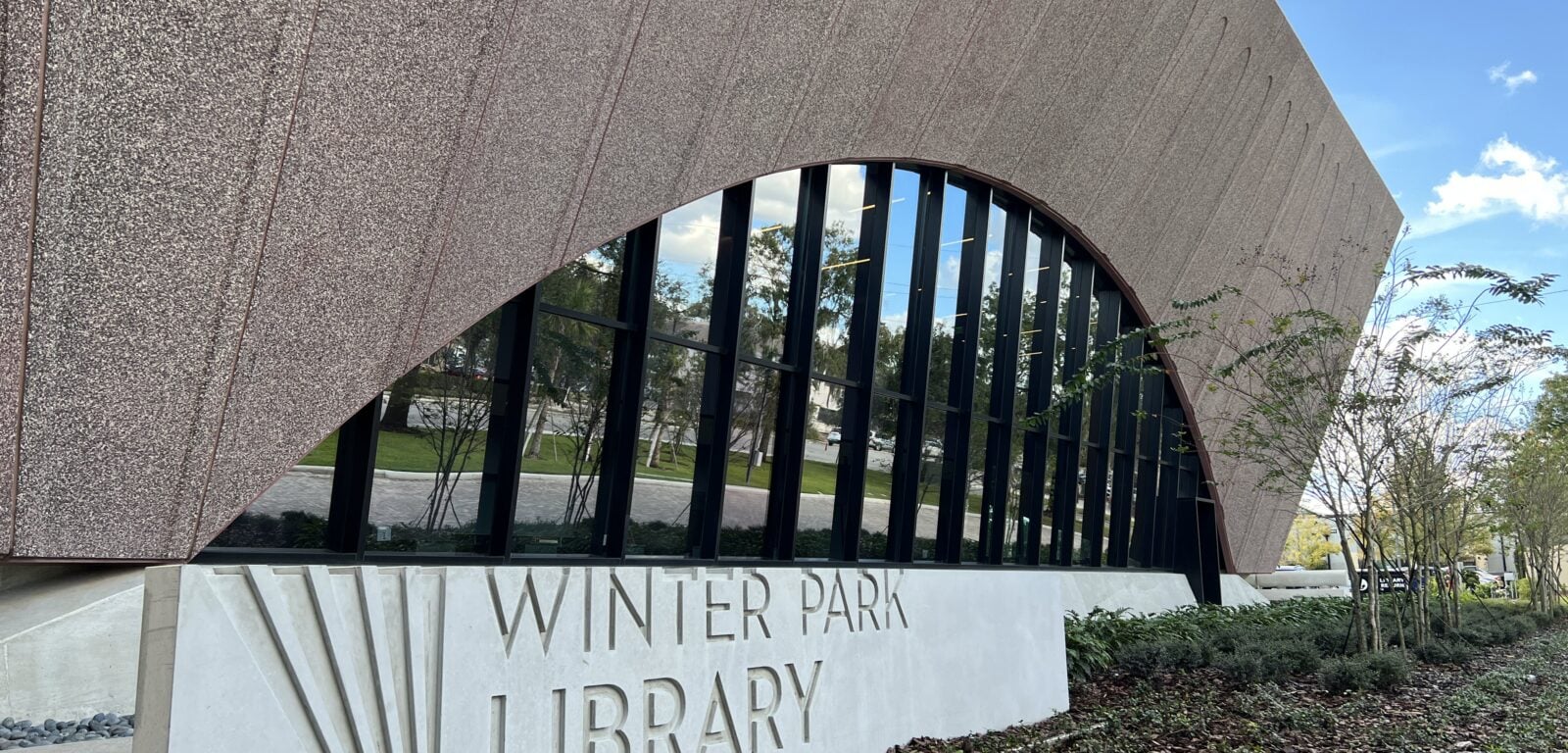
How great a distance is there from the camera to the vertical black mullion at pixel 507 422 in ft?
29.0

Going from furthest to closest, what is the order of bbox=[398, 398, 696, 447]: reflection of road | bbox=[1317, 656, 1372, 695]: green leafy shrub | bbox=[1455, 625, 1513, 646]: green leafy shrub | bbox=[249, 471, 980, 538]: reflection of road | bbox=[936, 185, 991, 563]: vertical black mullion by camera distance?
bbox=[1455, 625, 1513, 646]: green leafy shrub, bbox=[936, 185, 991, 563]: vertical black mullion, bbox=[1317, 656, 1372, 695]: green leafy shrub, bbox=[398, 398, 696, 447]: reflection of road, bbox=[249, 471, 980, 538]: reflection of road

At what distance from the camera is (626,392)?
984 cm

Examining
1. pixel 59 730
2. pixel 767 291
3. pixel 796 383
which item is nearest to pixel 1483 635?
pixel 796 383

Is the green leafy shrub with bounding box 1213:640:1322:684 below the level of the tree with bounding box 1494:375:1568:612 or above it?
below

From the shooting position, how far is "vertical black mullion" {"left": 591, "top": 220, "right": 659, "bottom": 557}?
9703mm

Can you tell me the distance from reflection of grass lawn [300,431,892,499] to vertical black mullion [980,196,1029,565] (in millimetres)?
3805

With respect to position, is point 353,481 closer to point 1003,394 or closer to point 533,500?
point 533,500

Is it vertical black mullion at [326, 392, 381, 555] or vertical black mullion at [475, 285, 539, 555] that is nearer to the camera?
vertical black mullion at [326, 392, 381, 555]

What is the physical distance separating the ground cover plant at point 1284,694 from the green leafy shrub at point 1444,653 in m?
0.01

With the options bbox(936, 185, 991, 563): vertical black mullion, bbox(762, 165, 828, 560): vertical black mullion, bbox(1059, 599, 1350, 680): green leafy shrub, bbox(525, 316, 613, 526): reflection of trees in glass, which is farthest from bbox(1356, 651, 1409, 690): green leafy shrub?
bbox(525, 316, 613, 526): reflection of trees in glass

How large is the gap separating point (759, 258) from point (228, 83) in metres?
5.75

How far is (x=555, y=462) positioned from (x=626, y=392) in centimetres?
92

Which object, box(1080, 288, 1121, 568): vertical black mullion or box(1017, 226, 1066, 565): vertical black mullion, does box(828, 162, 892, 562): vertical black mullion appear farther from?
box(1080, 288, 1121, 568): vertical black mullion

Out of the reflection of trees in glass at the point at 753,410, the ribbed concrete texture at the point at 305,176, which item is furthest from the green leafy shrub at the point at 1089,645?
the ribbed concrete texture at the point at 305,176
